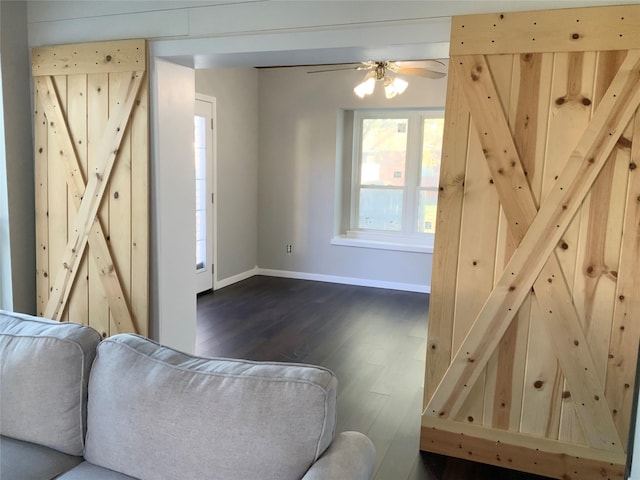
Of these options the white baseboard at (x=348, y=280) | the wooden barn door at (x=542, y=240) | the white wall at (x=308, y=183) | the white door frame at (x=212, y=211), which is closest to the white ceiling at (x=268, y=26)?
the wooden barn door at (x=542, y=240)

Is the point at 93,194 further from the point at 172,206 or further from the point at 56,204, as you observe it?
the point at 172,206

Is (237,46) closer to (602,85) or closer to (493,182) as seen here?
(493,182)

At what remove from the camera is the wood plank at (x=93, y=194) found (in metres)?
3.10

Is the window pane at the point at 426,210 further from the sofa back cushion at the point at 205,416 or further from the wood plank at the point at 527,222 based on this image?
the sofa back cushion at the point at 205,416

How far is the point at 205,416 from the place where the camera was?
1.45 m

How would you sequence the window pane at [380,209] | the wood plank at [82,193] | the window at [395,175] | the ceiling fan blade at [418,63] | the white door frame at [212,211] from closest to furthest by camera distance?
the wood plank at [82,193]
the ceiling fan blade at [418,63]
the white door frame at [212,211]
the window at [395,175]
the window pane at [380,209]

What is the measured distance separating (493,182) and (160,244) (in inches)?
78.7

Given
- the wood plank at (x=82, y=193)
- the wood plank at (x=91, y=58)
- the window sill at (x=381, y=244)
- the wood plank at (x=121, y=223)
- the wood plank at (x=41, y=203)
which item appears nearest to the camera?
the wood plank at (x=91, y=58)

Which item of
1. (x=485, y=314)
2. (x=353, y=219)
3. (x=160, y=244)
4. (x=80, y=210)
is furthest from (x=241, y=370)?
(x=353, y=219)

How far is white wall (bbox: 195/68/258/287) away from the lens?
5703mm

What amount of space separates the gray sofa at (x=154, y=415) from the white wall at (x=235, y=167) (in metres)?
4.08

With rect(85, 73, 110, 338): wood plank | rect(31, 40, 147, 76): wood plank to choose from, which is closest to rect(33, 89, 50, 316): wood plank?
rect(31, 40, 147, 76): wood plank

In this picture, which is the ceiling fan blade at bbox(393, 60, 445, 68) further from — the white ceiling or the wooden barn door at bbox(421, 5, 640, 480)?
the wooden barn door at bbox(421, 5, 640, 480)

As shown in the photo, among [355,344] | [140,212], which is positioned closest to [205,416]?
[140,212]
